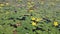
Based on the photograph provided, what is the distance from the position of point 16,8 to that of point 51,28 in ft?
4.15

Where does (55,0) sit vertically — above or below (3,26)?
above

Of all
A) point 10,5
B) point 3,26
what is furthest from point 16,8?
point 3,26

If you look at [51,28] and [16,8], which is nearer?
[51,28]

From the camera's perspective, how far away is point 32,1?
471cm

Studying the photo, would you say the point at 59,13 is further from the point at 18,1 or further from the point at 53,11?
the point at 18,1

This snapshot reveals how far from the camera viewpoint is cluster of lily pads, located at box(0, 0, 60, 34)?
3.41m

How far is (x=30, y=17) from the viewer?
3.83m

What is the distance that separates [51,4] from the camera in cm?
453

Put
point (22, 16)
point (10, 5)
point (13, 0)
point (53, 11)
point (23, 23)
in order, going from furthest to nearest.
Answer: point (13, 0), point (10, 5), point (53, 11), point (22, 16), point (23, 23)

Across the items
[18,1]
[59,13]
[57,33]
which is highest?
[18,1]

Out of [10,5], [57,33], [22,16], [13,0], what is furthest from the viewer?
[13,0]

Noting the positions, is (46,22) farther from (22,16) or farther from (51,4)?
A: (51,4)

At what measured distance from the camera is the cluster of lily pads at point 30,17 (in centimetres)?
341

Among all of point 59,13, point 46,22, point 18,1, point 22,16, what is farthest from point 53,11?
point 18,1
